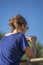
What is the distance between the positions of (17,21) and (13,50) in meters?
0.41

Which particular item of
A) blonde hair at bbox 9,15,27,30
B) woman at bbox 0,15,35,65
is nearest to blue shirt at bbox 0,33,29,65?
woman at bbox 0,15,35,65

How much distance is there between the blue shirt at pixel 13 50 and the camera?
10.6 ft

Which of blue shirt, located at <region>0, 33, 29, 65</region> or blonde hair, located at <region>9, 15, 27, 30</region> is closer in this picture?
blue shirt, located at <region>0, 33, 29, 65</region>

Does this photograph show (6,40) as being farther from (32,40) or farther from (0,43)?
(32,40)

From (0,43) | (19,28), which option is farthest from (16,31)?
(0,43)

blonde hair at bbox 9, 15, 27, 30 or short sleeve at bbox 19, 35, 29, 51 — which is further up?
blonde hair at bbox 9, 15, 27, 30

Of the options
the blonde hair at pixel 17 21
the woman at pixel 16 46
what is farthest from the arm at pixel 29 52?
the blonde hair at pixel 17 21

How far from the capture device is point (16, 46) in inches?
129

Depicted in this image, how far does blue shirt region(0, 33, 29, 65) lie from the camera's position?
324cm

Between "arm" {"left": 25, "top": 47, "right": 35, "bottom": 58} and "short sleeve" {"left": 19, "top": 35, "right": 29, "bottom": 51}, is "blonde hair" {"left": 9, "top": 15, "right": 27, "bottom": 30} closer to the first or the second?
"short sleeve" {"left": 19, "top": 35, "right": 29, "bottom": 51}

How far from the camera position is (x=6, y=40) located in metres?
3.38

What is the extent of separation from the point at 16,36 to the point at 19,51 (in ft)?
0.67

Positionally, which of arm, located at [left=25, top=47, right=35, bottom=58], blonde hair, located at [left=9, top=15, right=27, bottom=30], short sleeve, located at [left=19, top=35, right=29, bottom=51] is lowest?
arm, located at [left=25, top=47, right=35, bottom=58]

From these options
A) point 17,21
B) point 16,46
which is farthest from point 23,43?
point 17,21
